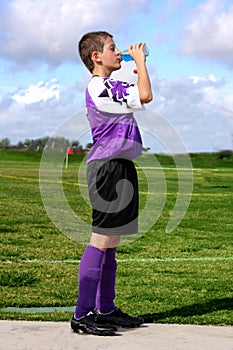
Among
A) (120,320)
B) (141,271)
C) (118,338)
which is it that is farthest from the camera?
(141,271)

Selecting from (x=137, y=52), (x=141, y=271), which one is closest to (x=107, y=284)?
(x=137, y=52)

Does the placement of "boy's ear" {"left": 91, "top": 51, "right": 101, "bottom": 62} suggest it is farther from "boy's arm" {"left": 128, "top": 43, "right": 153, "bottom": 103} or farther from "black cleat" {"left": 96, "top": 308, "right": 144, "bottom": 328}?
"black cleat" {"left": 96, "top": 308, "right": 144, "bottom": 328}

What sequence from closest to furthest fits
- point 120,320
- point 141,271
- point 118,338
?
point 118,338 → point 120,320 → point 141,271

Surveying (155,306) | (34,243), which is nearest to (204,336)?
(155,306)

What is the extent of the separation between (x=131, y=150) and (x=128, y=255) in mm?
3163

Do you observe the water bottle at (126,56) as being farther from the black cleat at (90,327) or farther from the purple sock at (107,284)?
the black cleat at (90,327)

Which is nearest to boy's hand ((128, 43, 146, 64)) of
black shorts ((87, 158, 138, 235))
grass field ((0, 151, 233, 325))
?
black shorts ((87, 158, 138, 235))

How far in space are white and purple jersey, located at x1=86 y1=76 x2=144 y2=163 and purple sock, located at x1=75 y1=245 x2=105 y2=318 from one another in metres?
0.51

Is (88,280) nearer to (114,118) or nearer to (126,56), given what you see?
(114,118)

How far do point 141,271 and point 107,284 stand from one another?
2.01 metres

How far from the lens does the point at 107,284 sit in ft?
13.1

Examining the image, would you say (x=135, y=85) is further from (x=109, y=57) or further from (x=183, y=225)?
(x=183, y=225)

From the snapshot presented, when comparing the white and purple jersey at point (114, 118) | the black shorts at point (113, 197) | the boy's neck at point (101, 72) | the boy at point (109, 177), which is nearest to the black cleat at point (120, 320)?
the boy at point (109, 177)

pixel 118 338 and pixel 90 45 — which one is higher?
pixel 90 45
